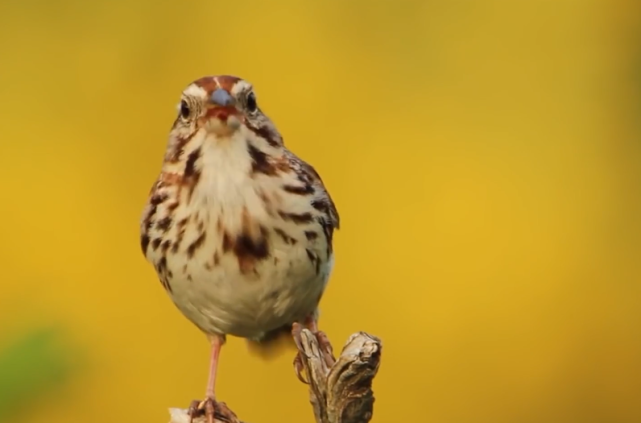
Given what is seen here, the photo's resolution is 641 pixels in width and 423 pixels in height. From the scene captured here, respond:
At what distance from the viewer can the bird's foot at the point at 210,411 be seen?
1075 millimetres

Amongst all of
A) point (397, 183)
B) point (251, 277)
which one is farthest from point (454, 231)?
point (251, 277)

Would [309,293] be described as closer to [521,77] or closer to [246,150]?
[246,150]

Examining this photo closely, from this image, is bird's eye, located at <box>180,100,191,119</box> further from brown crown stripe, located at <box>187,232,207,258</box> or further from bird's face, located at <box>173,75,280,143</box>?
brown crown stripe, located at <box>187,232,207,258</box>

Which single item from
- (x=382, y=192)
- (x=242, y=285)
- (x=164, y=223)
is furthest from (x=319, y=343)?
(x=382, y=192)

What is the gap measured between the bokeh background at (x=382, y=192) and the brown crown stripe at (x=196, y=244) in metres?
0.50

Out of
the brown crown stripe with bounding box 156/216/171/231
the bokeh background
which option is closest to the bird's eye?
the brown crown stripe with bounding box 156/216/171/231

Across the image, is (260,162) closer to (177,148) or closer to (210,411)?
(177,148)

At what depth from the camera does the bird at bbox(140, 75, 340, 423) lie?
3.30 ft

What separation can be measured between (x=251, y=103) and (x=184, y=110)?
0.23 ft

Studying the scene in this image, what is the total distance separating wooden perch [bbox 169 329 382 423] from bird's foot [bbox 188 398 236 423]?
18 cm

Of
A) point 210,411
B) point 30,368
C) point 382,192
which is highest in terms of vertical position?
point 382,192

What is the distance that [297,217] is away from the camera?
107cm

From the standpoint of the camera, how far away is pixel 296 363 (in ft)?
3.81

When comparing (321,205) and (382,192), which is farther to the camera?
(382,192)
